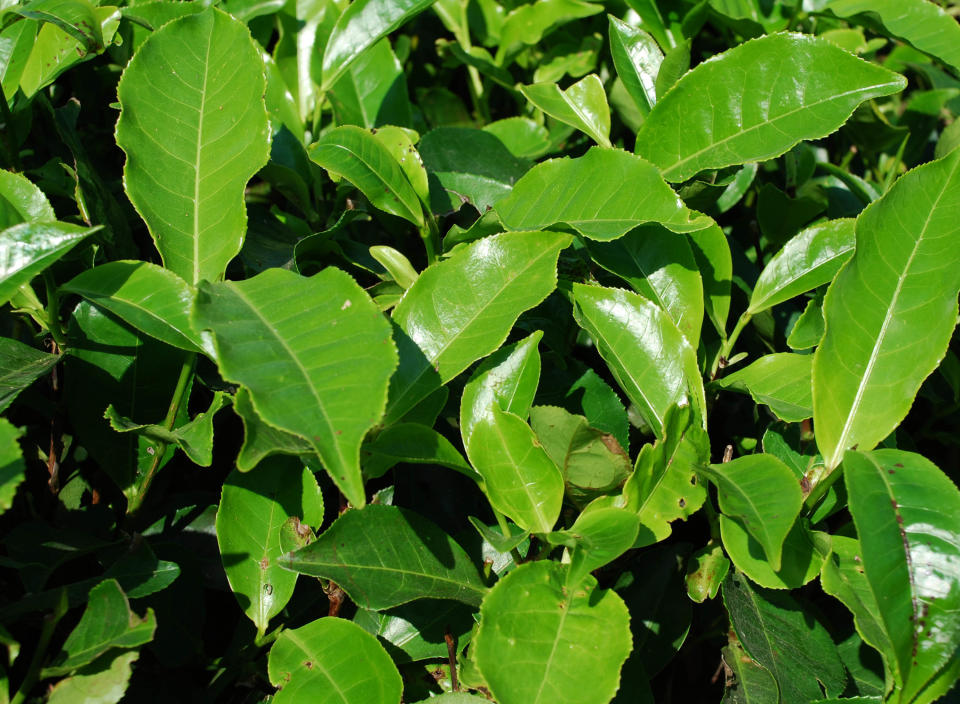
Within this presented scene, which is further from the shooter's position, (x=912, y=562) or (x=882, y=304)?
(x=882, y=304)

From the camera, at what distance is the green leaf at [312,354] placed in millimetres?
797

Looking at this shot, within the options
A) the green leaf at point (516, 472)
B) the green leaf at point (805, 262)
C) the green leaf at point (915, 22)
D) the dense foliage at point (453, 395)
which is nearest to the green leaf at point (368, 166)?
the dense foliage at point (453, 395)

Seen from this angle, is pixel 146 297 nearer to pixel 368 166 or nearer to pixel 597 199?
pixel 368 166

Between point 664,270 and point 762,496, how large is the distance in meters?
0.43

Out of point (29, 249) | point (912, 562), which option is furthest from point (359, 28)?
point (912, 562)

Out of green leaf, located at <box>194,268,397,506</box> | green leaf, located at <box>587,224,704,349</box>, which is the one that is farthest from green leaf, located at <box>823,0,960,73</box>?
green leaf, located at <box>194,268,397,506</box>

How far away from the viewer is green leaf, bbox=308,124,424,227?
125cm

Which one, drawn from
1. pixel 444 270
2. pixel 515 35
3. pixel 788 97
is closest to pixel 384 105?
pixel 515 35

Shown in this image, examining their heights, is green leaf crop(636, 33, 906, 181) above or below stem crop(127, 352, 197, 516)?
above

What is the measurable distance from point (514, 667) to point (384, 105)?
1155mm

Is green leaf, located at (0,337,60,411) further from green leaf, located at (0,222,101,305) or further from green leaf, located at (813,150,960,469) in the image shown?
green leaf, located at (813,150,960,469)

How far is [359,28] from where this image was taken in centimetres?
152

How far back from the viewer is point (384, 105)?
1675 mm

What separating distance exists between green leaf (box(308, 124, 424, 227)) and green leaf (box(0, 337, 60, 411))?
1.58 feet
